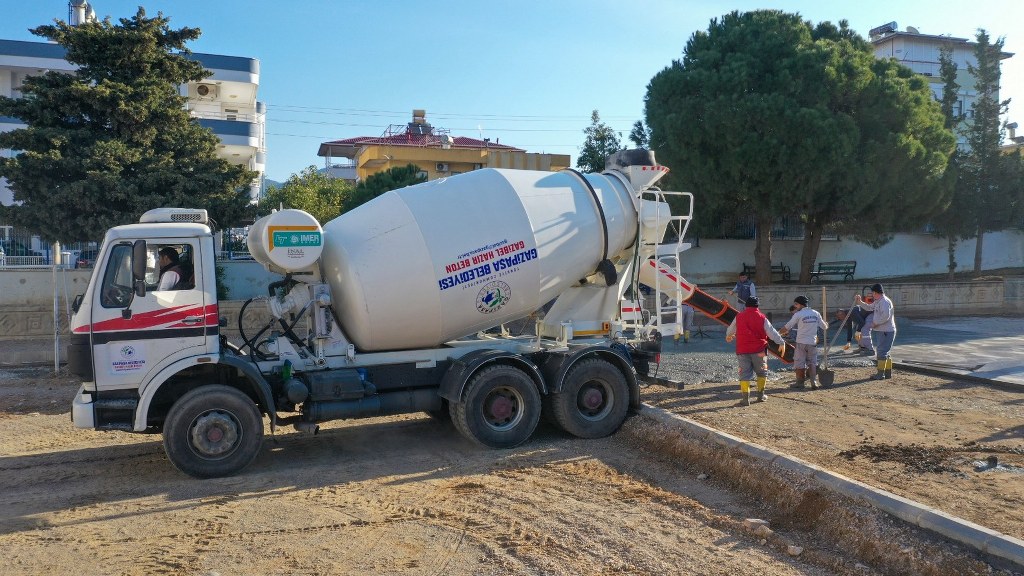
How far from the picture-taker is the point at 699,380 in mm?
12844

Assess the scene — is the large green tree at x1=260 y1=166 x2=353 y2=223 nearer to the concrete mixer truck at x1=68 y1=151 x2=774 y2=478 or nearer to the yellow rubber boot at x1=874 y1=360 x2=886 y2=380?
the concrete mixer truck at x1=68 y1=151 x2=774 y2=478

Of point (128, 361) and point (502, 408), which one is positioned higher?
point (128, 361)

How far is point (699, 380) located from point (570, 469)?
517 cm

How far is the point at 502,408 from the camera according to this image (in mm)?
9266

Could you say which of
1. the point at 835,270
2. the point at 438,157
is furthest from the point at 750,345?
the point at 438,157

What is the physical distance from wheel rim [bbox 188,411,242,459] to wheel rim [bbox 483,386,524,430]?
2.84 metres

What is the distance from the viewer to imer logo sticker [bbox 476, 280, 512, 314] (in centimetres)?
923

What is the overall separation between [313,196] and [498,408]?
21.0 meters

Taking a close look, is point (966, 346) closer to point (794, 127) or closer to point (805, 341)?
point (805, 341)

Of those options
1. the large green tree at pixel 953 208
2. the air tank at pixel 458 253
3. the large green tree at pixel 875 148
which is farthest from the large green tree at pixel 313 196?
the large green tree at pixel 953 208

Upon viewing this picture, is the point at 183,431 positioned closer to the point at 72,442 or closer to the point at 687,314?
the point at 72,442

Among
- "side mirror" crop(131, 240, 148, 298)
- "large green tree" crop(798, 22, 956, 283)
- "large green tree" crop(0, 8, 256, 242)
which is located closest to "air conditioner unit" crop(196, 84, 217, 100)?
"large green tree" crop(0, 8, 256, 242)

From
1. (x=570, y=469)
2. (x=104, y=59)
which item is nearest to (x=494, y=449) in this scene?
(x=570, y=469)

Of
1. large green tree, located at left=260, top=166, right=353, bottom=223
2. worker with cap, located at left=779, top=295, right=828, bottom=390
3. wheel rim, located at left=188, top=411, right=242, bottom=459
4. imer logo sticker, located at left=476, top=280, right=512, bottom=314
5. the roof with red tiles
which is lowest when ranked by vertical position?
wheel rim, located at left=188, top=411, right=242, bottom=459
